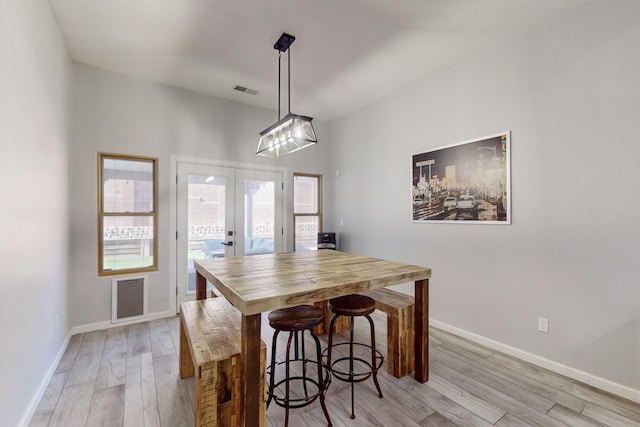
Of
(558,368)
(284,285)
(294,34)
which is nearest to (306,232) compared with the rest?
(294,34)

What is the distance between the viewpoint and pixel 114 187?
344cm

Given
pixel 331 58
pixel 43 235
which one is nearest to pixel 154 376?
pixel 43 235

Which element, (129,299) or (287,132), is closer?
(287,132)

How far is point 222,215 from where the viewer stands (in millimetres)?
4117

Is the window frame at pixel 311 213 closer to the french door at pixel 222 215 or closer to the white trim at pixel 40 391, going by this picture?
the french door at pixel 222 215

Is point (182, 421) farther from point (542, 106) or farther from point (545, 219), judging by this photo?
point (542, 106)

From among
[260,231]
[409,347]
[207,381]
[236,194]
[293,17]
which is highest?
[293,17]

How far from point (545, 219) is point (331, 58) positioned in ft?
8.44

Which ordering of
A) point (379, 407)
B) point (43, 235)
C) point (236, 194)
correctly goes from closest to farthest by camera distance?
point (379, 407), point (43, 235), point (236, 194)

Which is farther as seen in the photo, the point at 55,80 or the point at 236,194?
the point at 236,194

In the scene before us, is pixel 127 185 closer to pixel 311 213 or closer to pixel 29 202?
pixel 29 202

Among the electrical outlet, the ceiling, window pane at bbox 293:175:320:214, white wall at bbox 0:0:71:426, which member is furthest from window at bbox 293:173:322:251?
the electrical outlet

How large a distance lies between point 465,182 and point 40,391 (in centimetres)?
402

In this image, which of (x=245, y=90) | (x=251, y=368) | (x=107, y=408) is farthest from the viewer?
(x=245, y=90)
